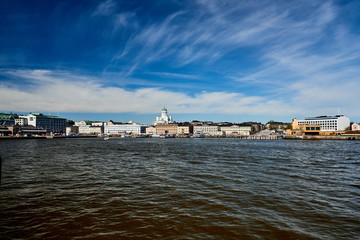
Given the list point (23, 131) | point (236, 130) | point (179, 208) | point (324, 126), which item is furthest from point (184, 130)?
point (179, 208)

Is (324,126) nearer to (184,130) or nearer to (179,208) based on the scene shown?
(184,130)

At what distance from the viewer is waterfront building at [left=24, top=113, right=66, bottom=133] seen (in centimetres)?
15425

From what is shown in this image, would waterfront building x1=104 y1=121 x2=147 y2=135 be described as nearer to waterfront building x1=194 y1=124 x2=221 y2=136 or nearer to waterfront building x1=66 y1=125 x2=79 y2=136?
waterfront building x1=66 y1=125 x2=79 y2=136

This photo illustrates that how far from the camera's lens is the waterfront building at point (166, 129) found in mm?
180000

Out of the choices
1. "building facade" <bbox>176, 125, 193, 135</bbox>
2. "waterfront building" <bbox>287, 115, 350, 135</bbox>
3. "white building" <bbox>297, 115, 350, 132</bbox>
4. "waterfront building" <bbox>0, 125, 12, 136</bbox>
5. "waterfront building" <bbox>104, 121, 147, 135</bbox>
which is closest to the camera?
"waterfront building" <bbox>287, 115, 350, 135</bbox>

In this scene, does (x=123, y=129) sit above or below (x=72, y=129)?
below

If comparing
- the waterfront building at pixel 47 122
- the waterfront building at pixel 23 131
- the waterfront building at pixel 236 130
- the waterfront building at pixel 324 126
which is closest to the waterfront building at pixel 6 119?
the waterfront building at pixel 47 122

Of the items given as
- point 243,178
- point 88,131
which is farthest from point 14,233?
point 88,131

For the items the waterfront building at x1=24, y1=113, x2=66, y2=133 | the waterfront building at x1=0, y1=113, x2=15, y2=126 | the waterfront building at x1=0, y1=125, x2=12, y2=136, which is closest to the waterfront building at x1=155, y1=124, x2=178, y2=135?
the waterfront building at x1=24, y1=113, x2=66, y2=133

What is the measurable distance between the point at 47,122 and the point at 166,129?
3355 inches

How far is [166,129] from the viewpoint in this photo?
182 m

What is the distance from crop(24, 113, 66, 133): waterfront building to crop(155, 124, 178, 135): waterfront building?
238 ft

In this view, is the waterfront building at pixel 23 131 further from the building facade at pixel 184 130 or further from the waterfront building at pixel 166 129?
the building facade at pixel 184 130

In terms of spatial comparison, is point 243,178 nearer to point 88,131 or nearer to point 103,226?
point 103,226
